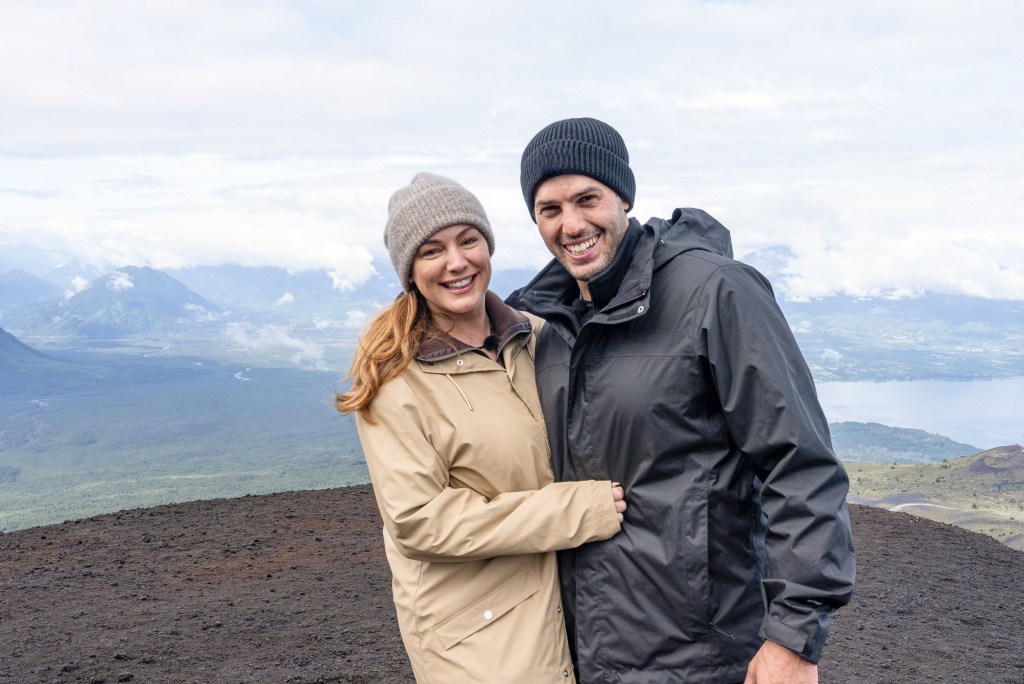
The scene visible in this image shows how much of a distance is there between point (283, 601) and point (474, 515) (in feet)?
19.0

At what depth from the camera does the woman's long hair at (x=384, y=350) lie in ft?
8.51

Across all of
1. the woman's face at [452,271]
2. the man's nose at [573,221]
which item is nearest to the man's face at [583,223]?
the man's nose at [573,221]

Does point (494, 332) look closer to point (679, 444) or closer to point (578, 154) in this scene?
point (578, 154)

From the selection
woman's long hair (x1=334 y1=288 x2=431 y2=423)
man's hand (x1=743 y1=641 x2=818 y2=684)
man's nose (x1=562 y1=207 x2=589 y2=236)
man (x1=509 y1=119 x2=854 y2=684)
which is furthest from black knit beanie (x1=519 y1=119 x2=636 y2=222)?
man's hand (x1=743 y1=641 x2=818 y2=684)

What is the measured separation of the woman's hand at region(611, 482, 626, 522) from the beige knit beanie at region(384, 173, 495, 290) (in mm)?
1044

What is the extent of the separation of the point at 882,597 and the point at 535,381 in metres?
6.66

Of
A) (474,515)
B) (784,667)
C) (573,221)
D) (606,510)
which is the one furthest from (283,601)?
(784,667)

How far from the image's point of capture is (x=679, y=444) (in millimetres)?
2357

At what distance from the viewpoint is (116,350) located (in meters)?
180

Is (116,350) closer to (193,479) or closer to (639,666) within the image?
(193,479)

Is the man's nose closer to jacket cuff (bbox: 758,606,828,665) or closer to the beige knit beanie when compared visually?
the beige knit beanie

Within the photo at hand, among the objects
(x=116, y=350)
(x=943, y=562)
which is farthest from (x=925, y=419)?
(x=116, y=350)

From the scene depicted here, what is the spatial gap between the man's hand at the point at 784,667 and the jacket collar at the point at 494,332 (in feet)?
4.22

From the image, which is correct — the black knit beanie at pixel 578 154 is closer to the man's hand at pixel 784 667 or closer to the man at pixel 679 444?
the man at pixel 679 444
